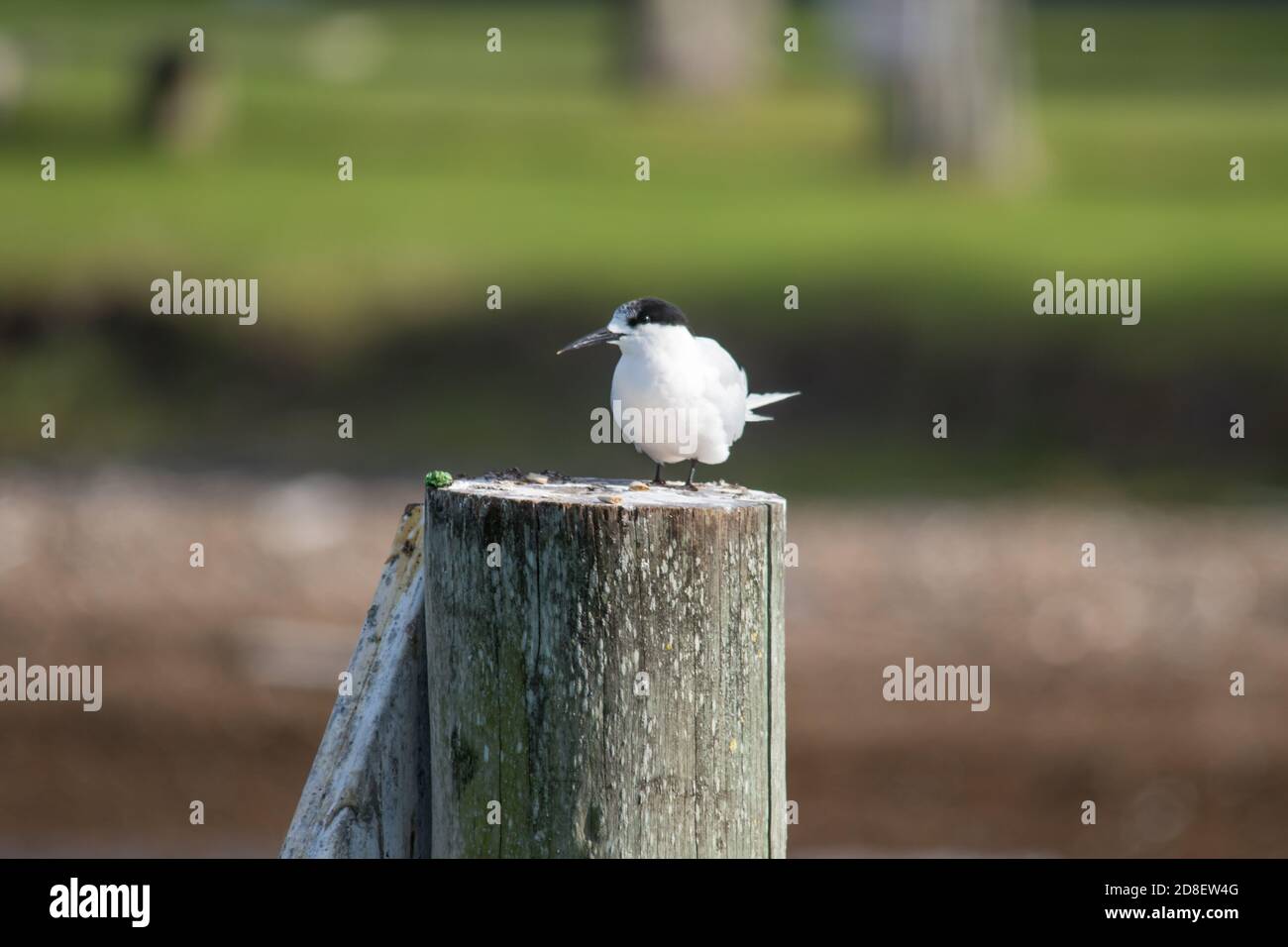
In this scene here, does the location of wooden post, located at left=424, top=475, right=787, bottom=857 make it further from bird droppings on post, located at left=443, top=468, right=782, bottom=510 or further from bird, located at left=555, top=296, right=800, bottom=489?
bird, located at left=555, top=296, right=800, bottom=489

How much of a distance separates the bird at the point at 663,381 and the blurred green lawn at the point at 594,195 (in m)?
11.8

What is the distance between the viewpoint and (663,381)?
15.4ft

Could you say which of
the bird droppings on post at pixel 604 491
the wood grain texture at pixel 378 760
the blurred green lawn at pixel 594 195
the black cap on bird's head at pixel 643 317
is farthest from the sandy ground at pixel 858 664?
the wood grain texture at pixel 378 760

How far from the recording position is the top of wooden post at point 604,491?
11.3 feet

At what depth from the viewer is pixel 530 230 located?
19516 mm

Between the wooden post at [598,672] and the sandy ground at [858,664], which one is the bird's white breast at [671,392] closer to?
the wooden post at [598,672]

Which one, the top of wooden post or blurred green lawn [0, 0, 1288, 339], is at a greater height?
blurred green lawn [0, 0, 1288, 339]

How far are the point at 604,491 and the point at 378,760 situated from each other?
72 centimetres

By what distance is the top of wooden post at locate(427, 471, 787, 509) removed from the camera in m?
3.44

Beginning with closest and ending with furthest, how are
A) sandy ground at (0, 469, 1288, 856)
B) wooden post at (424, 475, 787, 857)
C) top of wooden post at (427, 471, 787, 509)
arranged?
wooden post at (424, 475, 787, 857)
top of wooden post at (427, 471, 787, 509)
sandy ground at (0, 469, 1288, 856)

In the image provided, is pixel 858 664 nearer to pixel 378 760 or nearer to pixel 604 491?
pixel 604 491

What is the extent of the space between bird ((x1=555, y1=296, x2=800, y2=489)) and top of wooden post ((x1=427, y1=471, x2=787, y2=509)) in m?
0.57

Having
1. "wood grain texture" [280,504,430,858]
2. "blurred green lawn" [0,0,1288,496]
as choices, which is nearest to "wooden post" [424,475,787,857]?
"wood grain texture" [280,504,430,858]

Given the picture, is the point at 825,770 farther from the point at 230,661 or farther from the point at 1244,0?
the point at 1244,0
